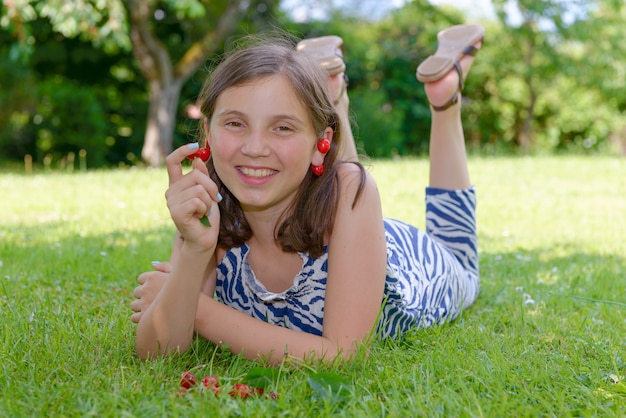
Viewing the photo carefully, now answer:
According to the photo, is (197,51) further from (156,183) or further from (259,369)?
(259,369)

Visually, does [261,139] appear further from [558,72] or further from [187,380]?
[558,72]

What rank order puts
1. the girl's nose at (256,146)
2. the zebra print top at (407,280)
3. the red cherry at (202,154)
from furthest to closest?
the zebra print top at (407,280)
the red cherry at (202,154)
the girl's nose at (256,146)

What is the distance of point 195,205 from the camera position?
2047mm

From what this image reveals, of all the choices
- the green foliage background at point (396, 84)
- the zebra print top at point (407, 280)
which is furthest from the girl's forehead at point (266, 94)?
the green foliage background at point (396, 84)

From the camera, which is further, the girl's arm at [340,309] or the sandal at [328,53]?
the sandal at [328,53]

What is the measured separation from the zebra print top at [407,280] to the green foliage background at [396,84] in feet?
34.6

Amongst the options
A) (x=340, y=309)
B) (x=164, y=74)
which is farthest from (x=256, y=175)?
(x=164, y=74)

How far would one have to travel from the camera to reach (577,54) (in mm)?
18438

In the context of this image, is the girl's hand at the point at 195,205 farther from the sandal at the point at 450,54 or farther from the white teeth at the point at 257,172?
the sandal at the point at 450,54

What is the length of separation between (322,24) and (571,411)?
652 inches

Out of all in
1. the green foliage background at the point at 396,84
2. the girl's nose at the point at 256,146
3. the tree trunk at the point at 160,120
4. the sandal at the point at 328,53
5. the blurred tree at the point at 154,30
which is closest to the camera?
the girl's nose at the point at 256,146

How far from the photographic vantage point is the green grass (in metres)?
1.90

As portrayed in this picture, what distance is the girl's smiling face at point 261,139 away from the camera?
7.20 feet

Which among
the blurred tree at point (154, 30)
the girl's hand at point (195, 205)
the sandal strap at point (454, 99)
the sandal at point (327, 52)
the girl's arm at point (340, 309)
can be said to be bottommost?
the girl's arm at point (340, 309)
